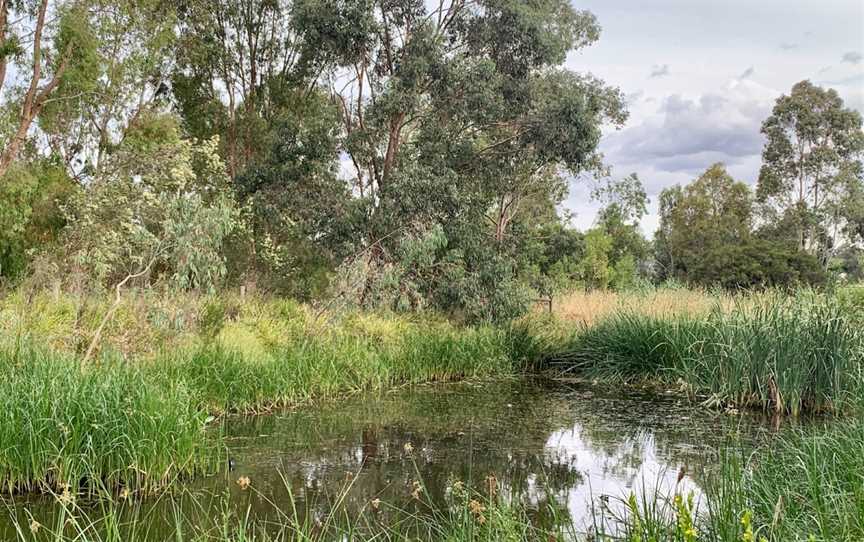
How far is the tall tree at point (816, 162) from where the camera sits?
2634 centimetres

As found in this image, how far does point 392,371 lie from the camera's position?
9977 mm

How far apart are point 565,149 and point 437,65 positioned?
262 centimetres

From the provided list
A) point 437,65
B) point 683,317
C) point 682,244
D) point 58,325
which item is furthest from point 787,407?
point 682,244

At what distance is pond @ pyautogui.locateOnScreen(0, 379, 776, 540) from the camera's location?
15.8 ft

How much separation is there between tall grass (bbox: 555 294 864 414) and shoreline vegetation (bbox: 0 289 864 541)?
24 millimetres

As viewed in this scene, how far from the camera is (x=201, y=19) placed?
51.0 ft

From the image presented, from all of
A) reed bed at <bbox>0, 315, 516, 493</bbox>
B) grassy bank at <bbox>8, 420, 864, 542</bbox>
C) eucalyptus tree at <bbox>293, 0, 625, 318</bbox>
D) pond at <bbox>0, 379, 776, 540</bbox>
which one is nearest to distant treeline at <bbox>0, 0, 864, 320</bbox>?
eucalyptus tree at <bbox>293, 0, 625, 318</bbox>

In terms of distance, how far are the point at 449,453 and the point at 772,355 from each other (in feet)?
14.1

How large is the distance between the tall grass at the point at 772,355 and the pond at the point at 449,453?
1.60ft

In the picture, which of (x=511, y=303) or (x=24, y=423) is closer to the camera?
(x=24, y=423)

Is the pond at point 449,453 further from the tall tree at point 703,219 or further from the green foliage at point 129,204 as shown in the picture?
the tall tree at point 703,219

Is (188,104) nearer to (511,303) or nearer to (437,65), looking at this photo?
Answer: (437,65)

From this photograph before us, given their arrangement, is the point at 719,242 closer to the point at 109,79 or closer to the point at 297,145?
the point at 297,145

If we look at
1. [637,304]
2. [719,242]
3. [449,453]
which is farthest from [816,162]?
A: [449,453]
